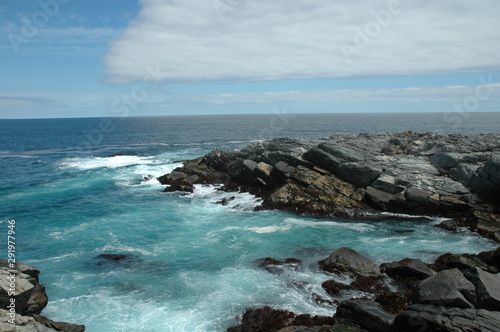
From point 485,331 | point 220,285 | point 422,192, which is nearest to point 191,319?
point 220,285

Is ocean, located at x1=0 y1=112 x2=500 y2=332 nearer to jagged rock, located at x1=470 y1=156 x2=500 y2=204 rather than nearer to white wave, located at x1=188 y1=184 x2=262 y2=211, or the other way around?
white wave, located at x1=188 y1=184 x2=262 y2=211

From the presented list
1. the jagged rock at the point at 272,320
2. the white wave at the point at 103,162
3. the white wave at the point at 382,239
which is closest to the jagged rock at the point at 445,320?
the jagged rock at the point at 272,320

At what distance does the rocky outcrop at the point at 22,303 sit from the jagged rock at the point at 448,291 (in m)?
15.8

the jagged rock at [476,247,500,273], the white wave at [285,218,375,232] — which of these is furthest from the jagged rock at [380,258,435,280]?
the white wave at [285,218,375,232]

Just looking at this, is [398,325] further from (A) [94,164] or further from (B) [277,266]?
(A) [94,164]

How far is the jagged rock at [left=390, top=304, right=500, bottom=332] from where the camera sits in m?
10.8

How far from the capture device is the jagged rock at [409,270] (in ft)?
61.1

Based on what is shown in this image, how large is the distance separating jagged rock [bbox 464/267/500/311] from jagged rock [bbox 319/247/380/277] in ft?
20.9

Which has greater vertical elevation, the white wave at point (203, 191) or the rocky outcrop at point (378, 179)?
the rocky outcrop at point (378, 179)

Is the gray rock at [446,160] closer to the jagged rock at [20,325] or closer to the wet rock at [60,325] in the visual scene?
the wet rock at [60,325]

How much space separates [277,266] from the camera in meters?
21.4

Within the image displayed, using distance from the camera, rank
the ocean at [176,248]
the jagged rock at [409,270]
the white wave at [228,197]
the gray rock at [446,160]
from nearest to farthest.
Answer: the ocean at [176,248]
the jagged rock at [409,270]
the gray rock at [446,160]
the white wave at [228,197]

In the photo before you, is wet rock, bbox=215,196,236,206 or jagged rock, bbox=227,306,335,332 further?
wet rock, bbox=215,196,236,206

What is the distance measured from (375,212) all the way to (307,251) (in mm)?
11333
